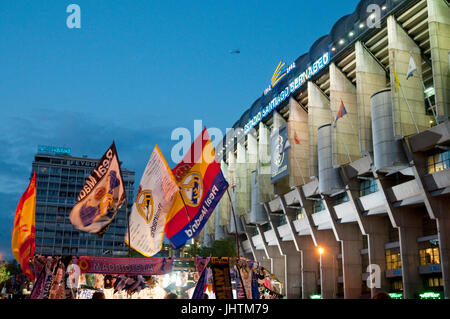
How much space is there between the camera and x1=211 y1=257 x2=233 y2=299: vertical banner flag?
555 inches

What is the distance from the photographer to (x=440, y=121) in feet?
123

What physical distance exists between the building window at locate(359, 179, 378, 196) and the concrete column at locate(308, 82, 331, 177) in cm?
655

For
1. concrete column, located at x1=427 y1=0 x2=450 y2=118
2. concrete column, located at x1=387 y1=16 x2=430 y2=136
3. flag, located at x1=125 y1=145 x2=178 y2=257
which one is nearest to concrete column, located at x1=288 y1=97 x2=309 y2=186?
concrete column, located at x1=387 y1=16 x2=430 y2=136

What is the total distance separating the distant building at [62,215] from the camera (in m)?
151

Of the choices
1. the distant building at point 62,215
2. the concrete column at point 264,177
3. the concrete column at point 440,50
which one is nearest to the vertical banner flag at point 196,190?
the concrete column at point 440,50

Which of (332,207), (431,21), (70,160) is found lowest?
(332,207)

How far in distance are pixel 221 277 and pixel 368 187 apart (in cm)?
3773

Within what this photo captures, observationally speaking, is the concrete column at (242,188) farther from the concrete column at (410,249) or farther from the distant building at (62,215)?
the distant building at (62,215)

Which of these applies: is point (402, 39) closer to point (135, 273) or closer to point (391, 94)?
point (391, 94)

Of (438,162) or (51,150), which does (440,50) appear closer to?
(438,162)

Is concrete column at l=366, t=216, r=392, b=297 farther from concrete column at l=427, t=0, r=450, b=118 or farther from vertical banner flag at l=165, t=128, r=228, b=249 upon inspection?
vertical banner flag at l=165, t=128, r=228, b=249

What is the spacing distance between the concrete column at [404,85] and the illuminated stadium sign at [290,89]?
36.8 ft
